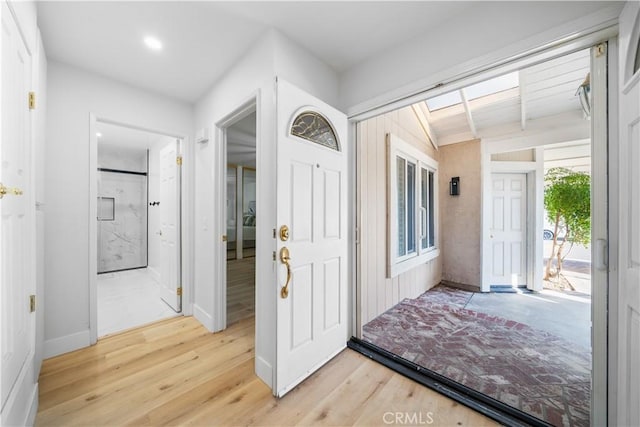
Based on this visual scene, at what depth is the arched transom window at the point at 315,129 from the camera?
1736 millimetres

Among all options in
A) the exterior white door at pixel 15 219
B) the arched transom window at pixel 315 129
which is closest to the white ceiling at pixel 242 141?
the arched transom window at pixel 315 129

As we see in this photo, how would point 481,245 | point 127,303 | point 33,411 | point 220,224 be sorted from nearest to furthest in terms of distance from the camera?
1. point 33,411
2. point 220,224
3. point 127,303
4. point 481,245

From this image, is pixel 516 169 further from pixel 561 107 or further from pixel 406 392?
pixel 406 392

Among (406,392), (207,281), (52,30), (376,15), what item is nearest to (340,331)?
(406,392)

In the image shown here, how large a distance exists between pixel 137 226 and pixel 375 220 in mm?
5184

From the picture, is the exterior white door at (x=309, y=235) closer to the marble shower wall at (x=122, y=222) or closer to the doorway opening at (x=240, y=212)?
the doorway opening at (x=240, y=212)

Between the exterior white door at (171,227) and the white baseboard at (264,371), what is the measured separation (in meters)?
1.60

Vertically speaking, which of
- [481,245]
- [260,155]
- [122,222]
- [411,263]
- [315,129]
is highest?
[315,129]

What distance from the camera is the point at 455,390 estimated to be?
1.61 meters

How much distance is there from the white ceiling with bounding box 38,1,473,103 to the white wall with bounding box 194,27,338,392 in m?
0.13

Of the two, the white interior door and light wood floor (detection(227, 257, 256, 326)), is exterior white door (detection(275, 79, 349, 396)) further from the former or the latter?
the white interior door

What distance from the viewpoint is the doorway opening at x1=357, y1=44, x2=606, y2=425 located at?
1.87 metres

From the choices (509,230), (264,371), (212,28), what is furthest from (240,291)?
(509,230)

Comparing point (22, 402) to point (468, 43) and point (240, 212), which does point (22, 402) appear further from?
point (240, 212)
